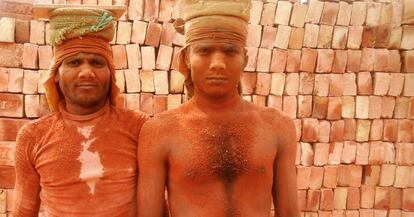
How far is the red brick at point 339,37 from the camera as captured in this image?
396cm

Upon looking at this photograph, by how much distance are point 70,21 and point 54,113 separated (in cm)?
39

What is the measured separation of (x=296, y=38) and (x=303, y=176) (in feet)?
3.80

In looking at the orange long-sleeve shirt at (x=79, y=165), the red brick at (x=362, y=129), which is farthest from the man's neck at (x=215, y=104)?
the red brick at (x=362, y=129)

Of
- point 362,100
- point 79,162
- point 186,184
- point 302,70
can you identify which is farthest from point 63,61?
point 362,100

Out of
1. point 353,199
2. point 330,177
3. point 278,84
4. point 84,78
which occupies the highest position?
point 278,84

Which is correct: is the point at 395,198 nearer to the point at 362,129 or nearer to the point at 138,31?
the point at 362,129

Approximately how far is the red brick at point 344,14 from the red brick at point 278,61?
1.88 feet

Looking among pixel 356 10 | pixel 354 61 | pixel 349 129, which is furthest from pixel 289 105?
pixel 356 10

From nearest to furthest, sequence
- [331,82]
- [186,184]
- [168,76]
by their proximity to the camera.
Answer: [186,184] < [168,76] < [331,82]

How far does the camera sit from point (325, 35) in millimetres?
3947

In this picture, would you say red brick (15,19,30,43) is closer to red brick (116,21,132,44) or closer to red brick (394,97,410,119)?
red brick (116,21,132,44)

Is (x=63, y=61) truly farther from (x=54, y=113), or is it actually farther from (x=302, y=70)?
(x=302, y=70)

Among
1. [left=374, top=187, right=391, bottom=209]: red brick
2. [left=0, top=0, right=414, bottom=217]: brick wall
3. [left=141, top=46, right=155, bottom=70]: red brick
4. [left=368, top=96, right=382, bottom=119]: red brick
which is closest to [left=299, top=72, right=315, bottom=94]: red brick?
[left=0, top=0, right=414, bottom=217]: brick wall

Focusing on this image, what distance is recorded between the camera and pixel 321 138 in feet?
13.0
